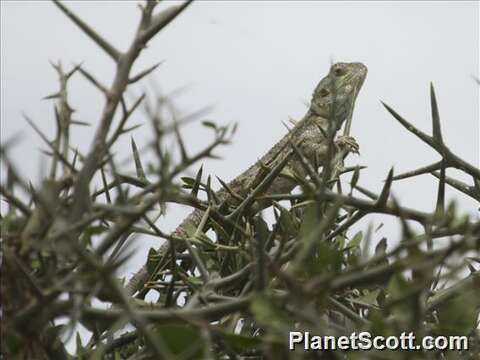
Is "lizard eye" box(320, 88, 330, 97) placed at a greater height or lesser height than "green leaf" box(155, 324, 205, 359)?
greater

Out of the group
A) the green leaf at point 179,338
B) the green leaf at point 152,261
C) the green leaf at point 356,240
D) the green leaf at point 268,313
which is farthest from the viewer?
the green leaf at point 152,261

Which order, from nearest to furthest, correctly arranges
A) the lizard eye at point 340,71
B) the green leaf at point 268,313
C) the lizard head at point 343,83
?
the green leaf at point 268,313 → the lizard head at point 343,83 → the lizard eye at point 340,71

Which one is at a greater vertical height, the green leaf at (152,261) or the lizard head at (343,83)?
the lizard head at (343,83)

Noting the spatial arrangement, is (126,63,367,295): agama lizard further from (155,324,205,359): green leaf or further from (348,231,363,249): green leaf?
(155,324,205,359): green leaf

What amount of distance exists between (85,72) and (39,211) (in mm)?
246

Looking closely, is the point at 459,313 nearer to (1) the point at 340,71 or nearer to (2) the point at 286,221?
(2) the point at 286,221

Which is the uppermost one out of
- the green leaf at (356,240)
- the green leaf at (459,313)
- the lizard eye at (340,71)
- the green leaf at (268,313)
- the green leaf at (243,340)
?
the lizard eye at (340,71)

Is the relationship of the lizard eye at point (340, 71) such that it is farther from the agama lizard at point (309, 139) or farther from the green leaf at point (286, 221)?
the green leaf at point (286, 221)

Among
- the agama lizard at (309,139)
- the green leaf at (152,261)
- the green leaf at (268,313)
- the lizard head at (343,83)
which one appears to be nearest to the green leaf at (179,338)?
the green leaf at (268,313)

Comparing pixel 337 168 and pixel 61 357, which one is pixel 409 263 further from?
pixel 337 168

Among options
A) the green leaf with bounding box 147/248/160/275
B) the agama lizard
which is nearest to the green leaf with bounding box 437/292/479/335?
the green leaf with bounding box 147/248/160/275

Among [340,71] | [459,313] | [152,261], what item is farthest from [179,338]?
[340,71]

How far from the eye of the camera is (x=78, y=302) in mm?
1282

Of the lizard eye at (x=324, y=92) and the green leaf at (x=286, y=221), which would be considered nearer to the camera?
the green leaf at (x=286, y=221)
